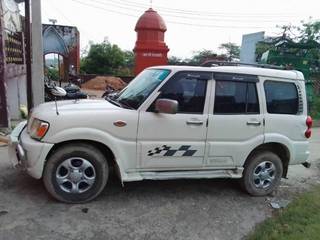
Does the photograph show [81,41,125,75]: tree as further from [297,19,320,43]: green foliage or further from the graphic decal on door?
the graphic decal on door

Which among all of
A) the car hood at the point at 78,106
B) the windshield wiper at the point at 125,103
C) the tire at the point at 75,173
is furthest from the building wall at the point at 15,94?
the tire at the point at 75,173

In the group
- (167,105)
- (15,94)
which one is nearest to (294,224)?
(167,105)

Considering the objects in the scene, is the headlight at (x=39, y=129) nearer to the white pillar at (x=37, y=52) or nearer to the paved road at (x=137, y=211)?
the paved road at (x=137, y=211)

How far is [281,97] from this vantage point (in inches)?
218

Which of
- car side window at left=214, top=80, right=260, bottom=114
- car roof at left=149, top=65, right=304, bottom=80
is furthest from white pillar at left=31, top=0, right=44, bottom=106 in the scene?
car side window at left=214, top=80, right=260, bottom=114

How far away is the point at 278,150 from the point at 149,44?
38.5 ft

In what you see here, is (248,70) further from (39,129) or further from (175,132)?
(39,129)

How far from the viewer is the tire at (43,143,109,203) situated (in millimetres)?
4508

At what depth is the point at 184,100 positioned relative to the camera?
499cm

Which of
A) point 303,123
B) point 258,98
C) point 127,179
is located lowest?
point 127,179

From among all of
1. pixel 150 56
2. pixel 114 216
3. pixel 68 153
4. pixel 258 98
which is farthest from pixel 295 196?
pixel 150 56

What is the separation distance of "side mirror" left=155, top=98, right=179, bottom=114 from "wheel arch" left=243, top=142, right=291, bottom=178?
1.57m

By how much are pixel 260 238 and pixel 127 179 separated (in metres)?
1.74

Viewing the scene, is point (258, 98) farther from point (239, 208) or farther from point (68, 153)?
point (68, 153)
